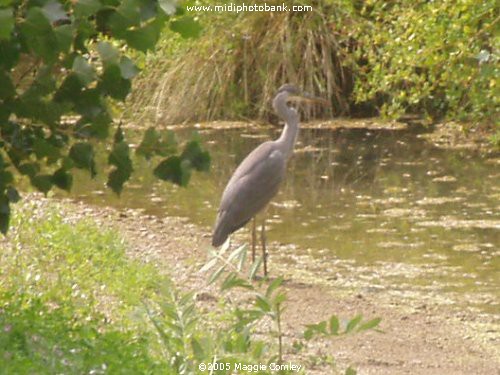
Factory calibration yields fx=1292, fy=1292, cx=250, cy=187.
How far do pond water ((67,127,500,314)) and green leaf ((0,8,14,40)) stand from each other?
5.75m

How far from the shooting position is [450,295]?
9.48m

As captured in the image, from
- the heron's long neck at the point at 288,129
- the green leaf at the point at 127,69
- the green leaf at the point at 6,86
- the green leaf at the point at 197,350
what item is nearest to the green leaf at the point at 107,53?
the green leaf at the point at 127,69

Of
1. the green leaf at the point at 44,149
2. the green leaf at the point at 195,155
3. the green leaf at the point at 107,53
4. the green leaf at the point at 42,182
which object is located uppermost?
the green leaf at the point at 107,53

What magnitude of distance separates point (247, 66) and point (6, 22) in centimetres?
1418

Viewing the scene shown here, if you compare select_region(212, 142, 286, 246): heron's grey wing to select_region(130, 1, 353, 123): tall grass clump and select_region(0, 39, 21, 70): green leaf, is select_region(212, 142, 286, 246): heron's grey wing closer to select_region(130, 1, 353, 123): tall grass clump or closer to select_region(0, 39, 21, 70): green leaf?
select_region(0, 39, 21, 70): green leaf

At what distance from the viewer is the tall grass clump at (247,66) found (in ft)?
57.4

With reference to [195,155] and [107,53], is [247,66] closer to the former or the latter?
[195,155]

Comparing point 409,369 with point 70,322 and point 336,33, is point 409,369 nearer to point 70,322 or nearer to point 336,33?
point 70,322

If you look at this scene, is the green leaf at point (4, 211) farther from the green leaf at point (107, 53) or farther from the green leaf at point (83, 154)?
the green leaf at point (107, 53)

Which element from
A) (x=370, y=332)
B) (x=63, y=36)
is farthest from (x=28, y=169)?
(x=370, y=332)

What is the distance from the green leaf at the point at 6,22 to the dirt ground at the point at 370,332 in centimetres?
327

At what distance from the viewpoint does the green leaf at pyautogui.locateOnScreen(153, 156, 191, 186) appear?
4551 millimetres

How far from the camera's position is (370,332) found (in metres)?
8.51

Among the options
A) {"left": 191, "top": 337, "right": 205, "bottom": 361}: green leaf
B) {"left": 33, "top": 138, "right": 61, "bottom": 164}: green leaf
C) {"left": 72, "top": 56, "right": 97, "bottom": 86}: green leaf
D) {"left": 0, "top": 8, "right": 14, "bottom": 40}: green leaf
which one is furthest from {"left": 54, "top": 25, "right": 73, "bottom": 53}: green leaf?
{"left": 191, "top": 337, "right": 205, "bottom": 361}: green leaf
